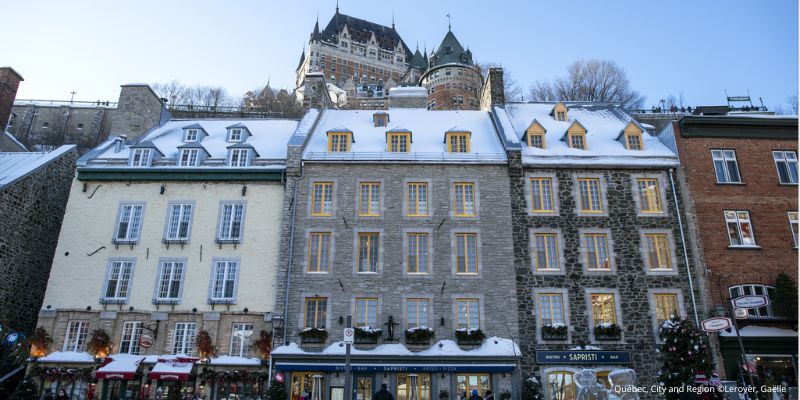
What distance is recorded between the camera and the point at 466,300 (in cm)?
2234

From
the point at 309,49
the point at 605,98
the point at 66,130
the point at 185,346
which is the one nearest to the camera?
the point at 185,346

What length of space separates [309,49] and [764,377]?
127651mm

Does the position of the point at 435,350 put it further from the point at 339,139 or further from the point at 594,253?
the point at 339,139

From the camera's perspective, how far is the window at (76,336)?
22048mm

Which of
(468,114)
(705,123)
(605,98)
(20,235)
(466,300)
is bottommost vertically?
(466,300)

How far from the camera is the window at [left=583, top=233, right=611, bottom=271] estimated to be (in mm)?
22922

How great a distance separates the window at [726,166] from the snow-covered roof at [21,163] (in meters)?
31.9

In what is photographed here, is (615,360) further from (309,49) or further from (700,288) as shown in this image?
(309,49)

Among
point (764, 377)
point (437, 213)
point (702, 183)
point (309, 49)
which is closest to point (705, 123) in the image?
point (702, 183)

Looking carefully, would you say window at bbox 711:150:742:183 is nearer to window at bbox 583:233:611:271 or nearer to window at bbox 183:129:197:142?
window at bbox 583:233:611:271

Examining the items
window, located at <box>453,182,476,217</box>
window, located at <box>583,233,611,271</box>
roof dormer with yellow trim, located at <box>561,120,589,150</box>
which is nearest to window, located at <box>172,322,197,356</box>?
window, located at <box>453,182,476,217</box>

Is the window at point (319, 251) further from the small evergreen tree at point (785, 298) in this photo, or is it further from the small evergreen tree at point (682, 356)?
the small evergreen tree at point (785, 298)

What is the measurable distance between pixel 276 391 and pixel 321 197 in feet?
27.7

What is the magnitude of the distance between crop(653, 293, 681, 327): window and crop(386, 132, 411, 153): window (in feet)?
41.5
